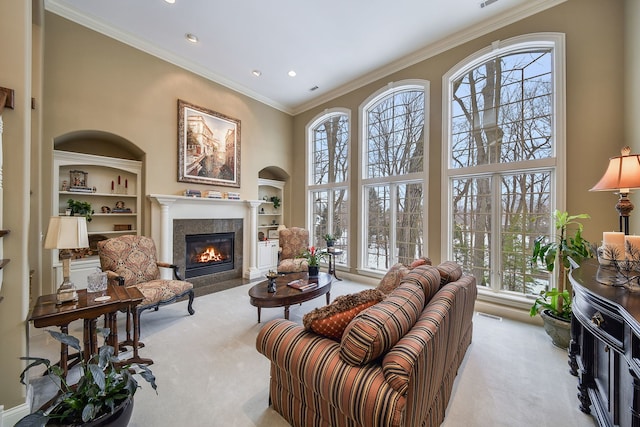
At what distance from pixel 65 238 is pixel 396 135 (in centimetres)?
478

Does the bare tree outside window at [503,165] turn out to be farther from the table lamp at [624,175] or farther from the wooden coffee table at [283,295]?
the wooden coffee table at [283,295]

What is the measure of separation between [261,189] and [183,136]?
2.38 m

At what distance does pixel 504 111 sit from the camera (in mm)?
3566

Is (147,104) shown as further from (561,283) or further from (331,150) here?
(561,283)

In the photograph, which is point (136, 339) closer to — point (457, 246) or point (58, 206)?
point (58, 206)

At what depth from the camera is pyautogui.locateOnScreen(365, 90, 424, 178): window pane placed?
4445 mm

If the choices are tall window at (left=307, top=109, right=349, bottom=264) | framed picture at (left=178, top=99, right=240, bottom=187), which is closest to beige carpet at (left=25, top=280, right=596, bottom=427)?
framed picture at (left=178, top=99, right=240, bottom=187)

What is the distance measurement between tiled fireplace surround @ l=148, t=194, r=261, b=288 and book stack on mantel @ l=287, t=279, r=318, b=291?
238 centimetres

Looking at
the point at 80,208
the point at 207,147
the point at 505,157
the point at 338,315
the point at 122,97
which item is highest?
the point at 122,97

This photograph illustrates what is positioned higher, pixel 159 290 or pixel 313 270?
pixel 313 270

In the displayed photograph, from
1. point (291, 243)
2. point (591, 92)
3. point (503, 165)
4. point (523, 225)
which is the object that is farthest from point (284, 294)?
point (591, 92)

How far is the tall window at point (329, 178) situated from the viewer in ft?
18.1

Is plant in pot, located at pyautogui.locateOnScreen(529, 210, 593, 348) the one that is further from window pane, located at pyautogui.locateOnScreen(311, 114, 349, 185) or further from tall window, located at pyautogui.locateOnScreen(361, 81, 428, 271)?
window pane, located at pyautogui.locateOnScreen(311, 114, 349, 185)

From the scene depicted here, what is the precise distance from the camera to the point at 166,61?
4.26 metres
